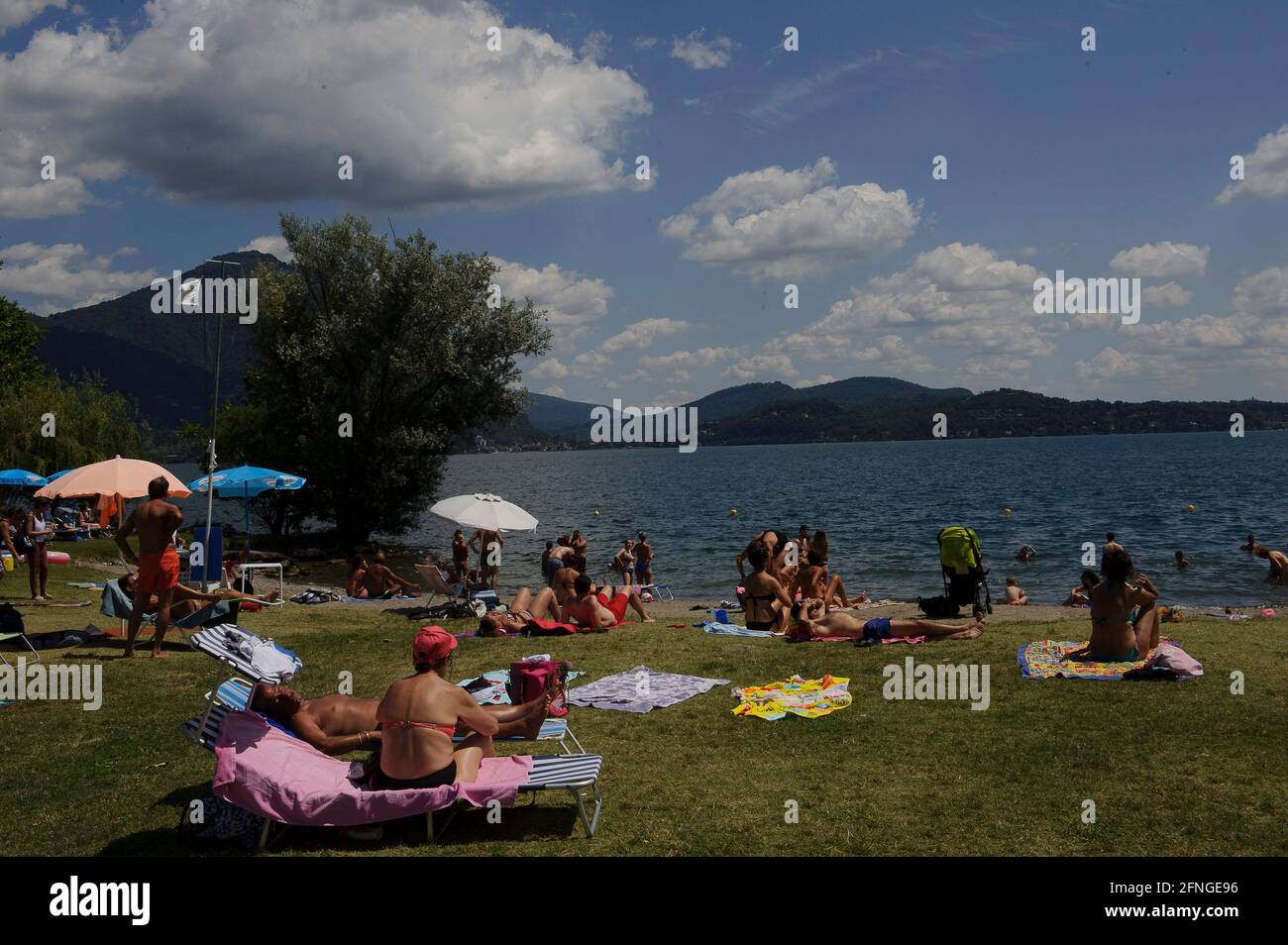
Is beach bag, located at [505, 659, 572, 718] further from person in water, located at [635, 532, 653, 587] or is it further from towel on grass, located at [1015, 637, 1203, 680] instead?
person in water, located at [635, 532, 653, 587]

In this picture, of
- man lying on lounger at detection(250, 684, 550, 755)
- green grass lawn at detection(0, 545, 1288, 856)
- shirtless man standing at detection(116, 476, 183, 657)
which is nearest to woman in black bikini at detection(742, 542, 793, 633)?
green grass lawn at detection(0, 545, 1288, 856)

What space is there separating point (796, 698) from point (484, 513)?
8.37 meters

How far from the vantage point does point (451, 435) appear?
119ft

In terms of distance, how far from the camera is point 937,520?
164 ft

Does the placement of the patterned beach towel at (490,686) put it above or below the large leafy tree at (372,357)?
below

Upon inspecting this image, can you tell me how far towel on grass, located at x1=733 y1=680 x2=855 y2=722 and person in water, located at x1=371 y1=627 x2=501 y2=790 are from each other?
329cm

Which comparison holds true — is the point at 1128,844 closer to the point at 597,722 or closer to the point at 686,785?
the point at 686,785

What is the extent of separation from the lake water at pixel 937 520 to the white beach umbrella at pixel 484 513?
405 inches

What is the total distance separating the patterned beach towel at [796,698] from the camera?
8.64 metres

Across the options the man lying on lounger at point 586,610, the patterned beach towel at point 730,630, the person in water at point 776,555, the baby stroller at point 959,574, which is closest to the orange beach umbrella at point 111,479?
the man lying on lounger at point 586,610

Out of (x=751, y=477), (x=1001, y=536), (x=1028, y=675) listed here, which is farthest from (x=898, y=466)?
(x=1028, y=675)

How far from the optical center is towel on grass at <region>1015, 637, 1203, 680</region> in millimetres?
9070

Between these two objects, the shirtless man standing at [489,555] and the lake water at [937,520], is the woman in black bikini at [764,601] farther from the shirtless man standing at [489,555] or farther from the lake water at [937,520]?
the lake water at [937,520]
